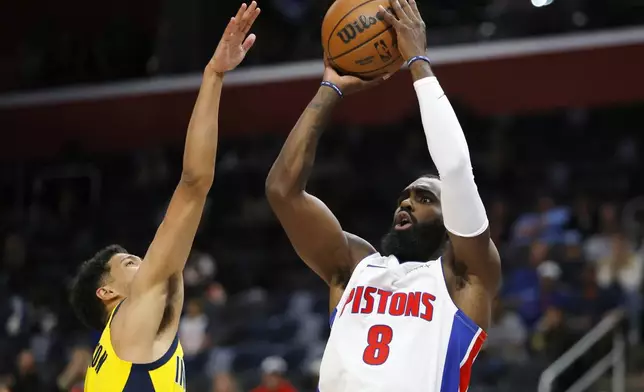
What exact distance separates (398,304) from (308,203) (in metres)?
0.43

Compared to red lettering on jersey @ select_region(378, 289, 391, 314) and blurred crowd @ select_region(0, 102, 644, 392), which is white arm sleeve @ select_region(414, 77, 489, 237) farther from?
blurred crowd @ select_region(0, 102, 644, 392)

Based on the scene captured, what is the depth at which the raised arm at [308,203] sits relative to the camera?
3252 millimetres

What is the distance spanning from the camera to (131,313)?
3.19m

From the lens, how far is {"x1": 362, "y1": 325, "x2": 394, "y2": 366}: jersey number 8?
305cm

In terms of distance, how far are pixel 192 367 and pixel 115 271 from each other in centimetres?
612

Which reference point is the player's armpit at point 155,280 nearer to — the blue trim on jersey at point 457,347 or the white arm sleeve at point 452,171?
the white arm sleeve at point 452,171

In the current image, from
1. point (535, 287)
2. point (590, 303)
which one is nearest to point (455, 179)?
point (590, 303)

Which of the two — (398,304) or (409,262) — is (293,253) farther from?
(398,304)

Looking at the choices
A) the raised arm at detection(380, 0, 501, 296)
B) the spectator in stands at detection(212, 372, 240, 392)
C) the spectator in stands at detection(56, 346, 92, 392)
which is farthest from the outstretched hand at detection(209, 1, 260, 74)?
the spectator in stands at detection(56, 346, 92, 392)

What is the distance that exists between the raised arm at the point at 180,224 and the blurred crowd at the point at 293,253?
505 cm

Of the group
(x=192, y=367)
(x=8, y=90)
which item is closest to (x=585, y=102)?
(x=192, y=367)

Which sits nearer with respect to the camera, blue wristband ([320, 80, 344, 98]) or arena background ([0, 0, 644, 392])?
blue wristband ([320, 80, 344, 98])

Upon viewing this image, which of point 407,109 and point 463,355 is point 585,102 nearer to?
point 407,109

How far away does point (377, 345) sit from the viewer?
3.08 meters
